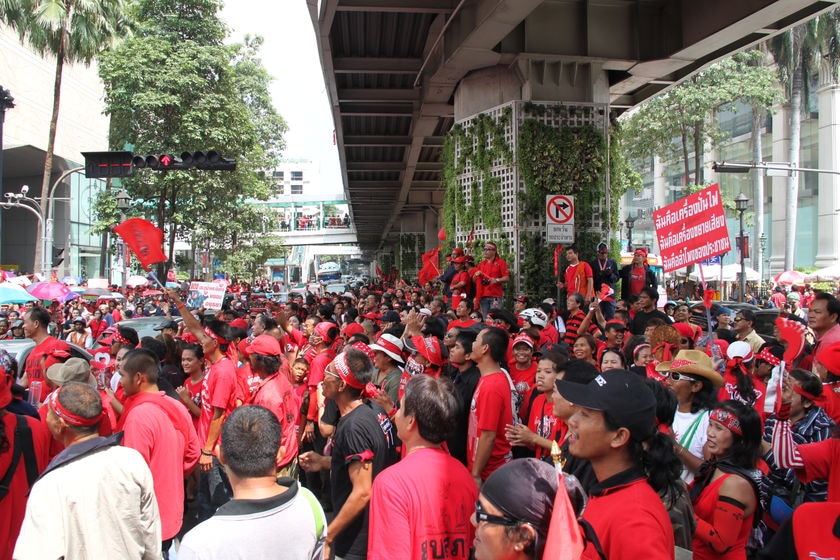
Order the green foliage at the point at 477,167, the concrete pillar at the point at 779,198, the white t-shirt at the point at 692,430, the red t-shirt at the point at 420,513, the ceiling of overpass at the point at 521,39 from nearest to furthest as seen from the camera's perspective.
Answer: the red t-shirt at the point at 420,513 → the white t-shirt at the point at 692,430 → the ceiling of overpass at the point at 521,39 → the green foliage at the point at 477,167 → the concrete pillar at the point at 779,198

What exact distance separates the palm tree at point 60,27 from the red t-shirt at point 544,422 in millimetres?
27199

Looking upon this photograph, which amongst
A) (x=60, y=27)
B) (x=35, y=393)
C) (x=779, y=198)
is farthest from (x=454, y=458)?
(x=779, y=198)

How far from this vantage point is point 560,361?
16.0ft

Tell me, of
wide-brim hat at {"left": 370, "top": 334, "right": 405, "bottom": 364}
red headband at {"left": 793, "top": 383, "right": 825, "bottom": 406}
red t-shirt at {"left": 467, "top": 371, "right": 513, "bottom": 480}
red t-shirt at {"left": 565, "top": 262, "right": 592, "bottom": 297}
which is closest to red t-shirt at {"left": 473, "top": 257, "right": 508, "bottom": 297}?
red t-shirt at {"left": 565, "top": 262, "right": 592, "bottom": 297}

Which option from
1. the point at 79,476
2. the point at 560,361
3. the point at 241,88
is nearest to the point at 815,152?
the point at 241,88

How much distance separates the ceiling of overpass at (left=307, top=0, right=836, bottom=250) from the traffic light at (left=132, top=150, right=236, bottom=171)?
10.7ft

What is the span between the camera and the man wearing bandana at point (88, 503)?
136 inches

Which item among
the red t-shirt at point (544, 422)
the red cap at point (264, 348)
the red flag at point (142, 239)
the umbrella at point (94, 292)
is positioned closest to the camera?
the red t-shirt at point (544, 422)

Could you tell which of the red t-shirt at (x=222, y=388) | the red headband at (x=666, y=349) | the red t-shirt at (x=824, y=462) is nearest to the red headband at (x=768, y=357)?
the red headband at (x=666, y=349)

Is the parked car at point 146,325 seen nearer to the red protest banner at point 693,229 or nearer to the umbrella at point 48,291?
the umbrella at point 48,291

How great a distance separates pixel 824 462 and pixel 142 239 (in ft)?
29.5

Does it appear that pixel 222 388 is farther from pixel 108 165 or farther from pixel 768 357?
pixel 108 165

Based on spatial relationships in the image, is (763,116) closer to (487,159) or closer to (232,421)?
(487,159)

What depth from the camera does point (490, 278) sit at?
42.5 feet
